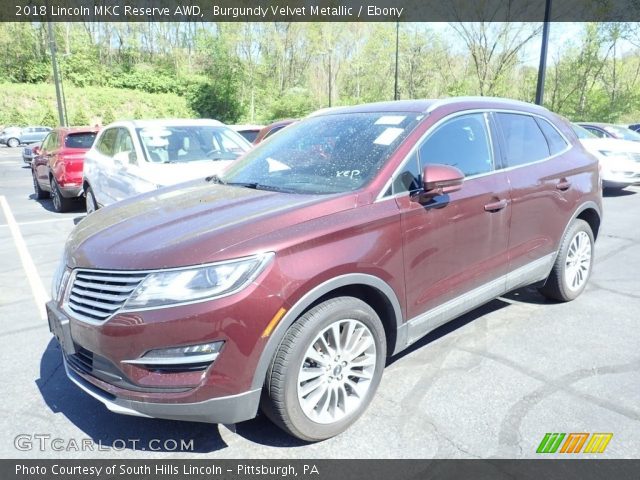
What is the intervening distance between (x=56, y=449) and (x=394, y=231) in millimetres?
2174

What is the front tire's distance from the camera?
2412mm

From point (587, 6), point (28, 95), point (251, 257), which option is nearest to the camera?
point (251, 257)

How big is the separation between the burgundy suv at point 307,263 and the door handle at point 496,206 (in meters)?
0.01

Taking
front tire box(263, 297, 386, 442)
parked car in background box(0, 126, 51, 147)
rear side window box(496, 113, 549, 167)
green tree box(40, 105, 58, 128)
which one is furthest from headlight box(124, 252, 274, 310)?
green tree box(40, 105, 58, 128)

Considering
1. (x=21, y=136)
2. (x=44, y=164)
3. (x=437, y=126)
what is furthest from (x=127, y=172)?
(x=21, y=136)

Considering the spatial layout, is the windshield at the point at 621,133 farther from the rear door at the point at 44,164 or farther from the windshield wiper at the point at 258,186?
the rear door at the point at 44,164

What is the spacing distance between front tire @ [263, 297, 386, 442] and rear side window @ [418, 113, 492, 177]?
3.65ft

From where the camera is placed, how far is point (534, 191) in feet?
12.5

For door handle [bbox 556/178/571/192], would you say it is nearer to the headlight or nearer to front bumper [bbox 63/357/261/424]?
the headlight

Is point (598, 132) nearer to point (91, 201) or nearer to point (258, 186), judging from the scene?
point (91, 201)

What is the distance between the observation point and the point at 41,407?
3.04 metres
